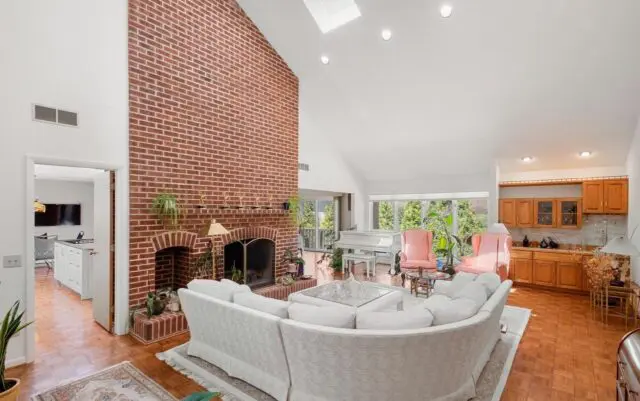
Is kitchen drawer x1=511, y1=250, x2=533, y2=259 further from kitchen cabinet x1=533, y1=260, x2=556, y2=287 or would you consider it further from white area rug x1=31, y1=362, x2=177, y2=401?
white area rug x1=31, y1=362, x2=177, y2=401

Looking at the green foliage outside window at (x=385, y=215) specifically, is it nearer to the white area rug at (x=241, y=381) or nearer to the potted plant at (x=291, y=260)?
the potted plant at (x=291, y=260)

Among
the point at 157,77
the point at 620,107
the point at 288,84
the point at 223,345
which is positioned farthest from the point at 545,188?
the point at 157,77

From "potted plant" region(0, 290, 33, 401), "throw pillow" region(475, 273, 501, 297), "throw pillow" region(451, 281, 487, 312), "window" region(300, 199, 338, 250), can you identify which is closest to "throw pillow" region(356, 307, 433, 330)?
"throw pillow" region(451, 281, 487, 312)

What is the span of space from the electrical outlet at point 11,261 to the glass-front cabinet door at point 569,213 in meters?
8.94

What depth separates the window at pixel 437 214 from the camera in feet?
27.3

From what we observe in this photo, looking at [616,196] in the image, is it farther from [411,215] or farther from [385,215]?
[385,215]

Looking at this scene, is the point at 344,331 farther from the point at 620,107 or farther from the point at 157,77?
the point at 620,107

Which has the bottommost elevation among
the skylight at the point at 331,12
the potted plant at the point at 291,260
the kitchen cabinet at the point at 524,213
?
the potted plant at the point at 291,260

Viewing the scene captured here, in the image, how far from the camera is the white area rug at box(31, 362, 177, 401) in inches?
109

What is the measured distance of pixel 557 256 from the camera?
670cm

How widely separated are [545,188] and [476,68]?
3.78m

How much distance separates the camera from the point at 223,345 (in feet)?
10.8

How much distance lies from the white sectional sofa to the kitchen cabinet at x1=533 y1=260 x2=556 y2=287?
4714 mm

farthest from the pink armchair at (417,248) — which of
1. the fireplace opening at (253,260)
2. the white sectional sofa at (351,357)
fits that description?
the white sectional sofa at (351,357)
